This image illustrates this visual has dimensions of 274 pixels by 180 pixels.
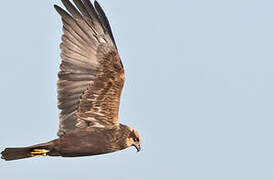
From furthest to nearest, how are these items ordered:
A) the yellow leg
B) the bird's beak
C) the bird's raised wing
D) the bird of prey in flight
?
the bird's beak
the bird's raised wing
the bird of prey in flight
the yellow leg

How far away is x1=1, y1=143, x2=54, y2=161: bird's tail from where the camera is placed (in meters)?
9.12

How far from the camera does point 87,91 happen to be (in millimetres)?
9664

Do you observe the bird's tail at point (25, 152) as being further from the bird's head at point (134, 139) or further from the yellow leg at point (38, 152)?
the bird's head at point (134, 139)

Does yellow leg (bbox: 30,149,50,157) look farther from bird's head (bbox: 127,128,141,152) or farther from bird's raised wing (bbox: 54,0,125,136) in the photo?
bird's head (bbox: 127,128,141,152)

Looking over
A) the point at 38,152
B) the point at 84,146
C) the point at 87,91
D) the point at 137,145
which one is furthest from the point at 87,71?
the point at 38,152

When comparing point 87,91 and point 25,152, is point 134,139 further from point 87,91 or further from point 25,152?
point 25,152

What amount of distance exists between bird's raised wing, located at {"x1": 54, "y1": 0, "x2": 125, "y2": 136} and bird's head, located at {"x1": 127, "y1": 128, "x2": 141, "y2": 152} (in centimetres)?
32

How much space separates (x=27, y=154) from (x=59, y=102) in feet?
3.73

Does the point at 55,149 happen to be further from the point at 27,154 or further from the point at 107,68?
the point at 107,68

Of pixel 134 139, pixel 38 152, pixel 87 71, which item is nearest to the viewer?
pixel 38 152

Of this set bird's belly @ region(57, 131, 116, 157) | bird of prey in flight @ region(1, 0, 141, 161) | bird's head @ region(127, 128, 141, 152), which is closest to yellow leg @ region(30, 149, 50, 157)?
bird of prey in flight @ region(1, 0, 141, 161)

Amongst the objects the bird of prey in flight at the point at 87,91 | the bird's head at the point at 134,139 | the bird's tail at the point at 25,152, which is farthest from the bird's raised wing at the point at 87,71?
the bird's tail at the point at 25,152

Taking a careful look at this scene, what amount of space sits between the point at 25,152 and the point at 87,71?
172 centimetres

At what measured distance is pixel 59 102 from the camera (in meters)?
9.87
